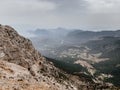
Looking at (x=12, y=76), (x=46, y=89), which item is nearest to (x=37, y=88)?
(x=46, y=89)

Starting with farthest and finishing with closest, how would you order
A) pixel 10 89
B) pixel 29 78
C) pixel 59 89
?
pixel 59 89, pixel 29 78, pixel 10 89

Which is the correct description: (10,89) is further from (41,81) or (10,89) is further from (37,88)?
(41,81)

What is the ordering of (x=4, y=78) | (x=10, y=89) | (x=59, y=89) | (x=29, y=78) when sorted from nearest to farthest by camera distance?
(x=10, y=89) → (x=4, y=78) → (x=29, y=78) → (x=59, y=89)

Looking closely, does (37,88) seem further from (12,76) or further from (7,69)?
(7,69)

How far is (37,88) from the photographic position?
94.1 metres

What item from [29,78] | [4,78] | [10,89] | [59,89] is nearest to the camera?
[10,89]

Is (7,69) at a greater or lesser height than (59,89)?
greater

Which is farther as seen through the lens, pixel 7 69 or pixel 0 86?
pixel 7 69

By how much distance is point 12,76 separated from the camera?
98.3 meters

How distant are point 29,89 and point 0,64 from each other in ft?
81.2

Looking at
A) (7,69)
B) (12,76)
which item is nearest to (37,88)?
(12,76)

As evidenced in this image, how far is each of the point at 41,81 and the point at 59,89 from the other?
839 centimetres

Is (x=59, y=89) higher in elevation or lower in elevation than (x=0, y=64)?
lower

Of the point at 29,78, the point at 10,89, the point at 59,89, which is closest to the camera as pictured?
the point at 10,89
